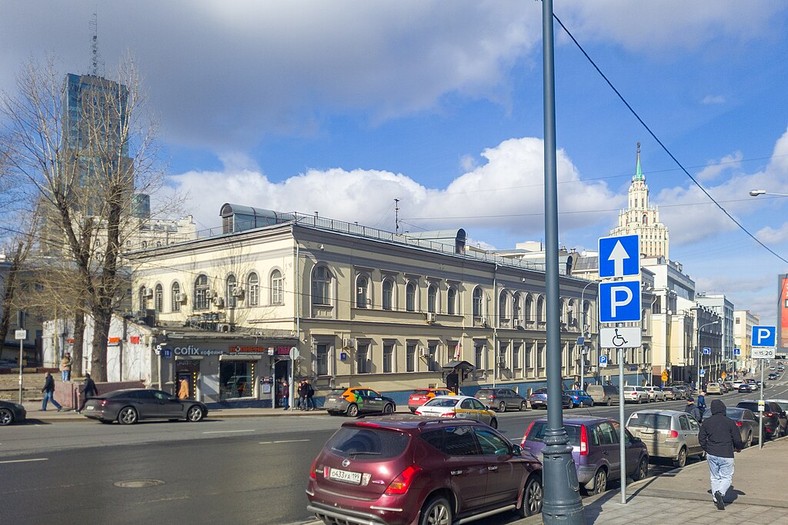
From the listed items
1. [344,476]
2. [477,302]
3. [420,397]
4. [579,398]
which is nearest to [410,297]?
[477,302]

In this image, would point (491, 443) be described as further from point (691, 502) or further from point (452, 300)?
point (452, 300)

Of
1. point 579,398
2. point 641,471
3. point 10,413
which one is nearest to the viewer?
point 641,471

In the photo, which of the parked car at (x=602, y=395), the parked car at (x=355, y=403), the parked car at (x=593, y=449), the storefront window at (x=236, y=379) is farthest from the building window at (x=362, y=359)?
the parked car at (x=593, y=449)

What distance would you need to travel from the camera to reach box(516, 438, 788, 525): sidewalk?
10117 millimetres

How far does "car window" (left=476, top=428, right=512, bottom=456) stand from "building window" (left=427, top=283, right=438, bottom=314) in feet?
124

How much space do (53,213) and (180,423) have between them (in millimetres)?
12143

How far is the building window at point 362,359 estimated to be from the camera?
142 ft

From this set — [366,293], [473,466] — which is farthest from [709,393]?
[473,466]

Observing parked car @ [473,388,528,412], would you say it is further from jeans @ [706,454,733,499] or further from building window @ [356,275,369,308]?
jeans @ [706,454,733,499]

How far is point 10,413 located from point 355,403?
51.7ft

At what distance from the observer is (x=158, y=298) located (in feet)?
160

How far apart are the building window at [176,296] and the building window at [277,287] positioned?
9015 millimetres

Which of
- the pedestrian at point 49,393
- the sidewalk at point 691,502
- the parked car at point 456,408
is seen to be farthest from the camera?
the pedestrian at point 49,393

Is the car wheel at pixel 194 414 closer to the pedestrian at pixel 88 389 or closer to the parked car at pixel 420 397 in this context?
the pedestrian at pixel 88 389
